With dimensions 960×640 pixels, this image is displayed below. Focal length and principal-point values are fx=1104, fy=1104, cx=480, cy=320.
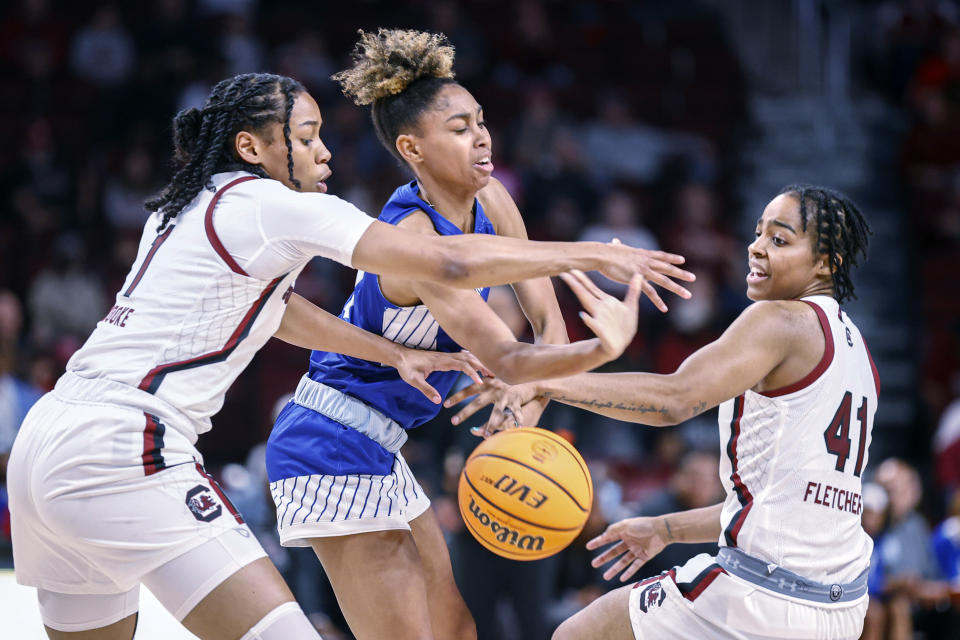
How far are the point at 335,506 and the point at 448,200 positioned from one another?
1.19m

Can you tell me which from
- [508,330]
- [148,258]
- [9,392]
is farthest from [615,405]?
[9,392]

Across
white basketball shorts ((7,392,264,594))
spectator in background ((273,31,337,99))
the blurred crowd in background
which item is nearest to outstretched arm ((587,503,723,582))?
white basketball shorts ((7,392,264,594))

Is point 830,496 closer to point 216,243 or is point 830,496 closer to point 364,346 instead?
point 364,346

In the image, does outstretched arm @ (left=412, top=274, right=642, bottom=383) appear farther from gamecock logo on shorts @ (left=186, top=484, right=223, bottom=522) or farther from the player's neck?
gamecock logo on shorts @ (left=186, top=484, right=223, bottom=522)

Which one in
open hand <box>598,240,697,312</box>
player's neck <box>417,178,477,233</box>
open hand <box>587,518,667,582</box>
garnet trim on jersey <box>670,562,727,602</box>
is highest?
player's neck <box>417,178,477,233</box>

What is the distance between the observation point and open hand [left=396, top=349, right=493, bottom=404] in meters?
3.82

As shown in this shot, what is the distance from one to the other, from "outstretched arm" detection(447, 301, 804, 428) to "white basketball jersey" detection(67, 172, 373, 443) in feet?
3.21

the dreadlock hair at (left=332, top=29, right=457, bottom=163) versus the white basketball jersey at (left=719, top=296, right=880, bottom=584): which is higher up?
the dreadlock hair at (left=332, top=29, right=457, bottom=163)

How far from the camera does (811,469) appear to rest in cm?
352

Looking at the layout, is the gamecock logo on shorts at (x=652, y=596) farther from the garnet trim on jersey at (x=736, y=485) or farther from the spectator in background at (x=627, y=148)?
the spectator in background at (x=627, y=148)

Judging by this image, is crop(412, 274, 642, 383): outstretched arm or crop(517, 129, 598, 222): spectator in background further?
crop(517, 129, 598, 222): spectator in background

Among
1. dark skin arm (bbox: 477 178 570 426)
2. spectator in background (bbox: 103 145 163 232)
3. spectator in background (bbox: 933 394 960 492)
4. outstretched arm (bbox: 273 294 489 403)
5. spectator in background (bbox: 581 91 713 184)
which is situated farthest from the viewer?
spectator in background (bbox: 581 91 713 184)

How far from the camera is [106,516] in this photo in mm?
3137

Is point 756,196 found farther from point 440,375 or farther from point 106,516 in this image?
point 106,516
